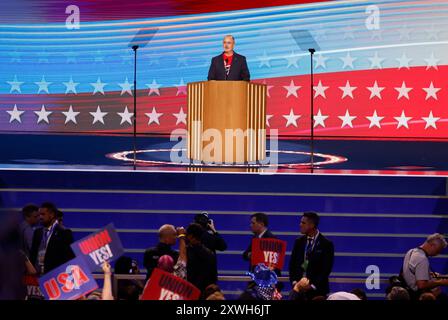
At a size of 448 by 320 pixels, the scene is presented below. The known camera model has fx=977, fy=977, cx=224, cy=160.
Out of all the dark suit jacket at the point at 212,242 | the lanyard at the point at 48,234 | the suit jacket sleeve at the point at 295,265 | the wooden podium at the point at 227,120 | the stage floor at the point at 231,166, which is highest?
the wooden podium at the point at 227,120

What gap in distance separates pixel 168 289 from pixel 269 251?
2.42m

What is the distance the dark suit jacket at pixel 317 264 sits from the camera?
792 cm

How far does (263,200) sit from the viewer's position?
10.7 m

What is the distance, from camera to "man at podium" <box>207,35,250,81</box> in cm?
1191

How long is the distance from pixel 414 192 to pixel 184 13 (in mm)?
6453

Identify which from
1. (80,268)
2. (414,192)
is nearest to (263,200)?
(414,192)

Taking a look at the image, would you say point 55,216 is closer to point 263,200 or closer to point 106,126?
point 263,200

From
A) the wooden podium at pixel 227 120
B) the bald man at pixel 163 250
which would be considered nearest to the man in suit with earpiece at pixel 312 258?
the bald man at pixel 163 250

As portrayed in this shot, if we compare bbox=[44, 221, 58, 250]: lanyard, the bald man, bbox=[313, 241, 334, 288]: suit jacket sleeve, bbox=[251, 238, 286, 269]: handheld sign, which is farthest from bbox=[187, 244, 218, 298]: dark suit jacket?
bbox=[44, 221, 58, 250]: lanyard

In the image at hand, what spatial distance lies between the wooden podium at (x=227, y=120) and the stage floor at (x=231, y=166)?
201 mm

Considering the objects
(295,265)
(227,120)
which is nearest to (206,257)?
(295,265)

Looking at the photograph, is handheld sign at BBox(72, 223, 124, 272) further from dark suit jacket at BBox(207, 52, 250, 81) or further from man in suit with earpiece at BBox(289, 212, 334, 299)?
dark suit jacket at BBox(207, 52, 250, 81)

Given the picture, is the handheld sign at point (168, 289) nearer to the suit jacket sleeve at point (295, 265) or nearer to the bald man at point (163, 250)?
the bald man at point (163, 250)

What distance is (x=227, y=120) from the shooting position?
36.8 ft
